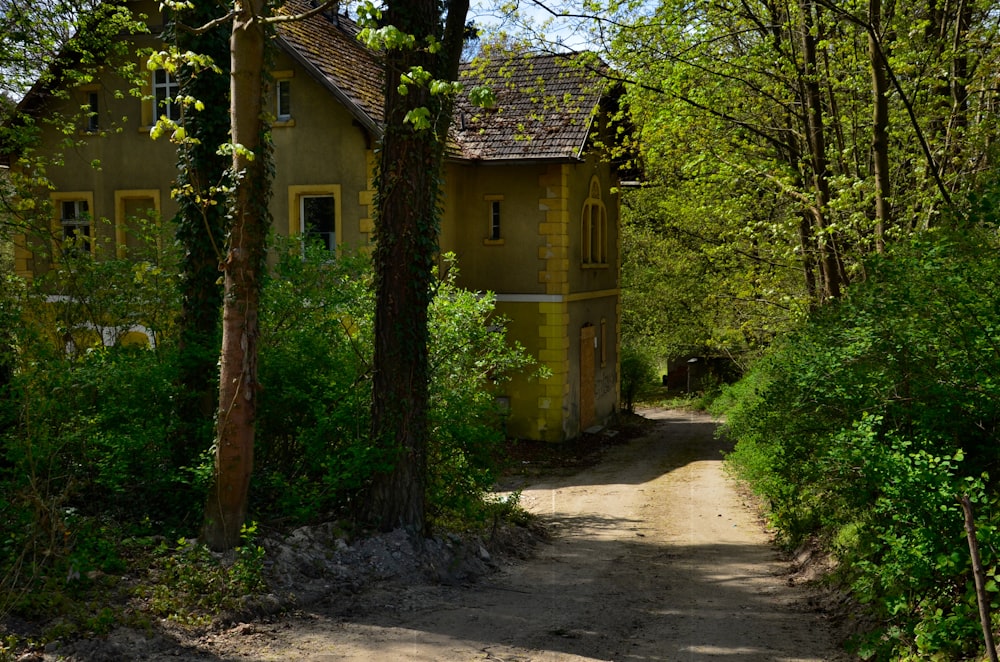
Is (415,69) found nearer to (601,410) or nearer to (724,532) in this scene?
(724,532)

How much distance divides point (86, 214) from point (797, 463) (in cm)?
1076

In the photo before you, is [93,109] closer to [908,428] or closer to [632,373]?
[632,373]

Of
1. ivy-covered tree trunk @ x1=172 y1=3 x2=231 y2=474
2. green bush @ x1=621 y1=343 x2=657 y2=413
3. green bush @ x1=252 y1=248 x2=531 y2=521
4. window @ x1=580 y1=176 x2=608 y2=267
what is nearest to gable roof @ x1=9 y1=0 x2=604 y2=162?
window @ x1=580 y1=176 x2=608 y2=267

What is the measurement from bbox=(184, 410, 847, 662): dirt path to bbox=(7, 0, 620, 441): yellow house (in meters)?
8.35

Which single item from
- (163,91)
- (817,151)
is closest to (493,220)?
(163,91)

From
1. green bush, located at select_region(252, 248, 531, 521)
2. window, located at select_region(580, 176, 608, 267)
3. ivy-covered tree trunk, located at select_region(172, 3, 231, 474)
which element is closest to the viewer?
green bush, located at select_region(252, 248, 531, 521)

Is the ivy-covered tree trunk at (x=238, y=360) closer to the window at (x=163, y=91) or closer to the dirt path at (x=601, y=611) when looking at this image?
the dirt path at (x=601, y=611)

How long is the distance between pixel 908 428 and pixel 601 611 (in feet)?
10.3

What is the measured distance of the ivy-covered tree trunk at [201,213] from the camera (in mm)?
9836

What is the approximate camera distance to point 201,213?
9.89 meters

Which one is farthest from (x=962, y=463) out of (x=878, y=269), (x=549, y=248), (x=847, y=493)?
(x=549, y=248)

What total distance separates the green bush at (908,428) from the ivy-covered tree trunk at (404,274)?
3692mm

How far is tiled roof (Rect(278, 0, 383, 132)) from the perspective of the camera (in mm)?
17859

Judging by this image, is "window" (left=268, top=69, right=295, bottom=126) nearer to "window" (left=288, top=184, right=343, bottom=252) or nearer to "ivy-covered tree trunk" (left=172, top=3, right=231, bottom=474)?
"window" (left=288, top=184, right=343, bottom=252)
